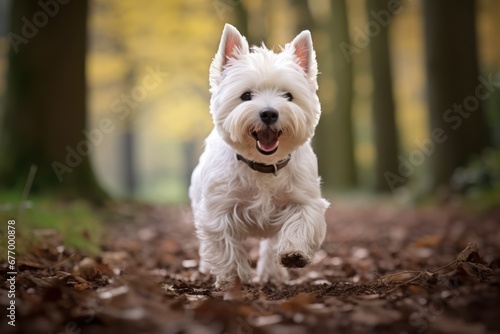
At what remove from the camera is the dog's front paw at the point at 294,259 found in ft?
13.4

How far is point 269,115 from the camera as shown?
4.14 metres

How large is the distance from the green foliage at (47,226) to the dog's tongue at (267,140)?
85.8 inches

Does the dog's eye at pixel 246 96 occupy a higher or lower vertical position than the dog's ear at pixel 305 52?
lower

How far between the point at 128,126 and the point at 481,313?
24026mm

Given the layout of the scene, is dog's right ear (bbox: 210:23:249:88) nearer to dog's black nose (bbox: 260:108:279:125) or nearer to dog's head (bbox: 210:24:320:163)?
dog's head (bbox: 210:24:320:163)

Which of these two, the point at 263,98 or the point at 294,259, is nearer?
the point at 294,259

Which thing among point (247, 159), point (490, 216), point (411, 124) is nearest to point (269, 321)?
point (247, 159)

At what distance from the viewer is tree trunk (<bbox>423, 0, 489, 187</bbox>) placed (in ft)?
37.6

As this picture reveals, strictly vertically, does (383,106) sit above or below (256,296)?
above

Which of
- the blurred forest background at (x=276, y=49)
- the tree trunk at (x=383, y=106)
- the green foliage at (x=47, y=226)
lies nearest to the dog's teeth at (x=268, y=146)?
the green foliage at (x=47, y=226)

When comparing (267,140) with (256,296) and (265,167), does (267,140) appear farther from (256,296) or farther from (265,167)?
(256,296)

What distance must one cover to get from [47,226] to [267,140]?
303cm

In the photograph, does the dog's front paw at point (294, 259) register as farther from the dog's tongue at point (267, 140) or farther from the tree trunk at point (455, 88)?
the tree trunk at point (455, 88)

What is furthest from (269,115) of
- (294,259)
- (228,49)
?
(294,259)
